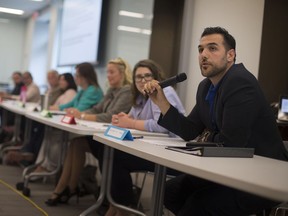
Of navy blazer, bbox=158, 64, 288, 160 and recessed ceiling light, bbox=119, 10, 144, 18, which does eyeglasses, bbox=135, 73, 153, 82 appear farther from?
recessed ceiling light, bbox=119, 10, 144, 18

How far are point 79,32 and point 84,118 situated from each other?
341cm

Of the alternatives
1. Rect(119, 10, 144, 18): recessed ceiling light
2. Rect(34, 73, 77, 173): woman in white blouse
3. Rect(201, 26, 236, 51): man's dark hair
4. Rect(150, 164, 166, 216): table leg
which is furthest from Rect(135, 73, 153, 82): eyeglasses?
Rect(119, 10, 144, 18): recessed ceiling light

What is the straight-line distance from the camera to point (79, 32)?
20.2ft

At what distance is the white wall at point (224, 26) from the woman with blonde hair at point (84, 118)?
0.73 m

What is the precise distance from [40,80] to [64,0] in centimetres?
294

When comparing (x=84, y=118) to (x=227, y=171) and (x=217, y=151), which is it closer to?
(x=217, y=151)

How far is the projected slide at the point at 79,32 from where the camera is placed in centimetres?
557

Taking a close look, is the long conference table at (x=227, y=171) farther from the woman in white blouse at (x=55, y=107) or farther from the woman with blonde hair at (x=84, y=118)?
the woman in white blouse at (x=55, y=107)

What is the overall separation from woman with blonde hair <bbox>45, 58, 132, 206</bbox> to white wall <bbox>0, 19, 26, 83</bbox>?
342 inches

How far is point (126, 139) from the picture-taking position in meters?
1.64

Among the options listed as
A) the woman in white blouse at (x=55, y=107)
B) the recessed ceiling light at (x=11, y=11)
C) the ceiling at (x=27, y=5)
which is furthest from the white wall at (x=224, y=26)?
the recessed ceiling light at (x=11, y=11)

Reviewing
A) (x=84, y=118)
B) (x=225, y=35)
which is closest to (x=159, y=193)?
(x=225, y=35)

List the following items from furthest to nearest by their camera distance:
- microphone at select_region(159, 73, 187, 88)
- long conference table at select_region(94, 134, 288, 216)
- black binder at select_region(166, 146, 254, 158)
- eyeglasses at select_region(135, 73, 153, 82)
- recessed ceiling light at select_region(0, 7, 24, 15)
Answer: recessed ceiling light at select_region(0, 7, 24, 15) → eyeglasses at select_region(135, 73, 153, 82) → microphone at select_region(159, 73, 187, 88) → black binder at select_region(166, 146, 254, 158) → long conference table at select_region(94, 134, 288, 216)

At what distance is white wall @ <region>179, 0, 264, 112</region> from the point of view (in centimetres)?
309
